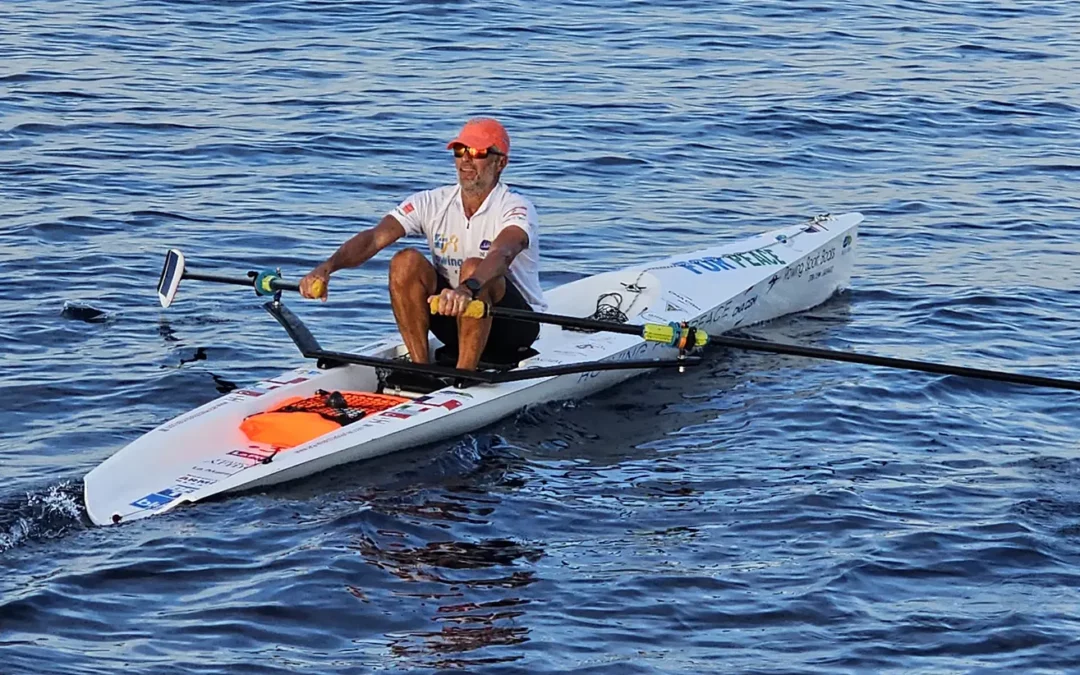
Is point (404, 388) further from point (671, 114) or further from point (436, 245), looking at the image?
point (671, 114)

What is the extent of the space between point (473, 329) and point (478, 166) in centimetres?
86

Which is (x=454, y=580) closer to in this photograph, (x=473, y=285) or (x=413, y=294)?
(x=473, y=285)

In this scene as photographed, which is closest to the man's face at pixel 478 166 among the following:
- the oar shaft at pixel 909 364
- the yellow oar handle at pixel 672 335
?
the yellow oar handle at pixel 672 335

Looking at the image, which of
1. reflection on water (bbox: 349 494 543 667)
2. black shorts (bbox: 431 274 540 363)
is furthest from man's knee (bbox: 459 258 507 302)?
reflection on water (bbox: 349 494 543 667)

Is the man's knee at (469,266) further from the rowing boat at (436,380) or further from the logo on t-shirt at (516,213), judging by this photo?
the rowing boat at (436,380)

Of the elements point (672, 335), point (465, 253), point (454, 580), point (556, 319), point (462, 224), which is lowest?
point (454, 580)

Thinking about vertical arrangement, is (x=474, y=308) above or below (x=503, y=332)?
→ above

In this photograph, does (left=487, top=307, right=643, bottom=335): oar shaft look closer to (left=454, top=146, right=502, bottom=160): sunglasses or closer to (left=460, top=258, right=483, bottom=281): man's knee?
(left=460, top=258, right=483, bottom=281): man's knee

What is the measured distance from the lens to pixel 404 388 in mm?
9328

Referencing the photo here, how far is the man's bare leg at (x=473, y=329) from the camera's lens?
8945 millimetres

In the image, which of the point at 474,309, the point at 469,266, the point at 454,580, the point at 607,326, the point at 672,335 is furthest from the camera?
the point at 469,266

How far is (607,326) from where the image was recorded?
340 inches

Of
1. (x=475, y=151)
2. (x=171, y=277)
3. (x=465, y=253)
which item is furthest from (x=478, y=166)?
(x=171, y=277)

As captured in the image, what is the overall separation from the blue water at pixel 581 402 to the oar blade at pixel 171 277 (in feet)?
1.45
